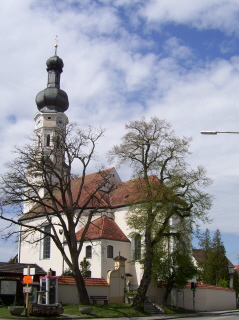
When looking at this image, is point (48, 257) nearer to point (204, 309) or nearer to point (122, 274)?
point (122, 274)

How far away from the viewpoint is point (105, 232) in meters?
37.4

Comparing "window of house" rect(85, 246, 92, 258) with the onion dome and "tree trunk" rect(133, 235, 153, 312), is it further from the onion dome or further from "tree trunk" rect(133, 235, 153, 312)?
the onion dome

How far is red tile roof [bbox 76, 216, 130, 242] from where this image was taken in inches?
1460

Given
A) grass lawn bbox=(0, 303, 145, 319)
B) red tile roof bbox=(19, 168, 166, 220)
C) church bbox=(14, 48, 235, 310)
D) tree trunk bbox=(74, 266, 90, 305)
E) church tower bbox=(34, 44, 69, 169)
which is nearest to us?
grass lawn bbox=(0, 303, 145, 319)

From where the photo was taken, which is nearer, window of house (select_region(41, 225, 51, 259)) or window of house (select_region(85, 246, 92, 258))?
window of house (select_region(85, 246, 92, 258))

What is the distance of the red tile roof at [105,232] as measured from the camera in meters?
37.1

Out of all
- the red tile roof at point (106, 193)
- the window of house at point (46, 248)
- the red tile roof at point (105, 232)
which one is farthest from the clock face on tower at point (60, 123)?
the red tile roof at point (105, 232)

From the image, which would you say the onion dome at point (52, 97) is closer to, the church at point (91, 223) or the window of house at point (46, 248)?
the church at point (91, 223)

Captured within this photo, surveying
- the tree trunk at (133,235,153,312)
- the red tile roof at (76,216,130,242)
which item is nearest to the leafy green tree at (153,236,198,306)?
the tree trunk at (133,235,153,312)

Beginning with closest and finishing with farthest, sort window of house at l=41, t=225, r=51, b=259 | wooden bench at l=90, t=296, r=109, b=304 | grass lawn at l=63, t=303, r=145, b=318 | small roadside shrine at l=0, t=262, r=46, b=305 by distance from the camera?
grass lawn at l=63, t=303, r=145, b=318 < small roadside shrine at l=0, t=262, r=46, b=305 < wooden bench at l=90, t=296, r=109, b=304 < window of house at l=41, t=225, r=51, b=259

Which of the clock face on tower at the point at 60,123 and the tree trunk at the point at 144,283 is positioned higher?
the clock face on tower at the point at 60,123

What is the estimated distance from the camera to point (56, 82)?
52.4 m

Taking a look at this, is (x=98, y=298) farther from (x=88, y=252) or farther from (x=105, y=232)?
(x=105, y=232)

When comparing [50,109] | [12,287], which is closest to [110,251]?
[12,287]
